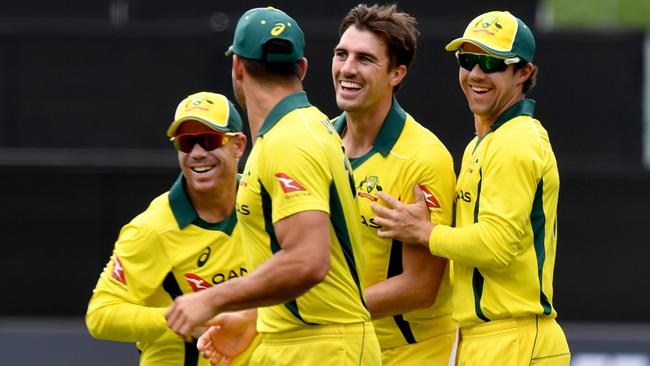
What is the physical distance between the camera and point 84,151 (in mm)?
11125

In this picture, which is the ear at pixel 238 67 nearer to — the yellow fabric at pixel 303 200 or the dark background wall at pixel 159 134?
the yellow fabric at pixel 303 200

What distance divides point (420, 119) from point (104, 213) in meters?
2.66

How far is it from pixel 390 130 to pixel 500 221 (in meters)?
0.80

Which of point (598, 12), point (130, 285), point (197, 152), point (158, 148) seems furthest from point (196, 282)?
point (598, 12)

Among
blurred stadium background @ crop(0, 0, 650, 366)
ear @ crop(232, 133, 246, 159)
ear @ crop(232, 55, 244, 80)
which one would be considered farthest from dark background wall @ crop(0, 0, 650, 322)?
ear @ crop(232, 55, 244, 80)

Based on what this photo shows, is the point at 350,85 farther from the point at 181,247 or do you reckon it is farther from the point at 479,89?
the point at 181,247

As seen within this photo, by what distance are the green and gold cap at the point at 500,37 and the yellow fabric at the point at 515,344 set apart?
3.76 feet

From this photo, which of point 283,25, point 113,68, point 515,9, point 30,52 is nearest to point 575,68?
point 515,9

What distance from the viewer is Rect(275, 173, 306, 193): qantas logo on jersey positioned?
15.7 feet

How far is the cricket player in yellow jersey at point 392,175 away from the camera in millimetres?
5895

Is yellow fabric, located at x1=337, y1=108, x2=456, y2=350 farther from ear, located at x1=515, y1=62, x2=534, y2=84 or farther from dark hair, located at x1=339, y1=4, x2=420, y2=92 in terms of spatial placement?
ear, located at x1=515, y1=62, x2=534, y2=84

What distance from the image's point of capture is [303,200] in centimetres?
478

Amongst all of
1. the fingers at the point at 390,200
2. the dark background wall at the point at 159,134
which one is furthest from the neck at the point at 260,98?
the dark background wall at the point at 159,134

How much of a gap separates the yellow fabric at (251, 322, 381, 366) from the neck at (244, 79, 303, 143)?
2.55 ft
